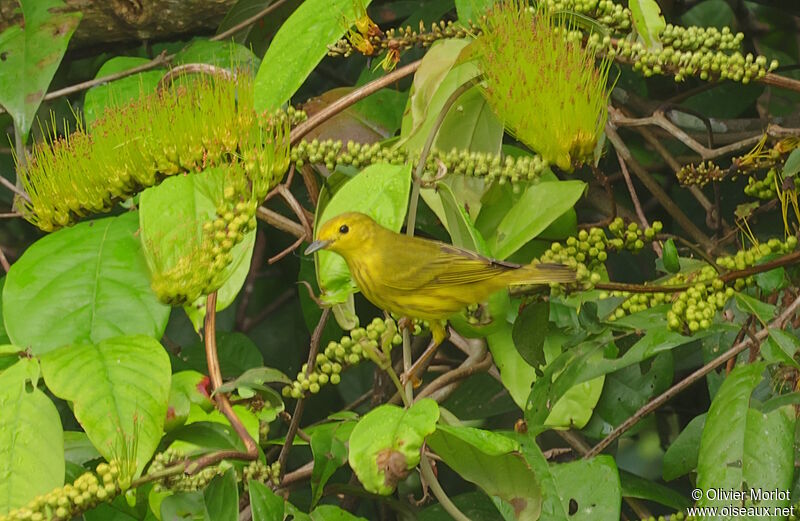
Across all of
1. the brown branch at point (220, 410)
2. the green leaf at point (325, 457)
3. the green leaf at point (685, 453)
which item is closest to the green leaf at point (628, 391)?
the green leaf at point (685, 453)

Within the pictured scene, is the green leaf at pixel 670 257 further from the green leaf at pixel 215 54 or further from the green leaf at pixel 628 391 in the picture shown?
the green leaf at pixel 215 54

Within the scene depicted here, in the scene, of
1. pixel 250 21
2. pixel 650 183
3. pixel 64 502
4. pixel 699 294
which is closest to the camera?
pixel 64 502

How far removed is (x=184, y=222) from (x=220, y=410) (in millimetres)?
239

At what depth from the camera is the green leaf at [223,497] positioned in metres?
1.20

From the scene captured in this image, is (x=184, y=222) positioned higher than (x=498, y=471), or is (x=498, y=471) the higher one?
(x=184, y=222)

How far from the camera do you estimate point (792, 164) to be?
4.42 ft

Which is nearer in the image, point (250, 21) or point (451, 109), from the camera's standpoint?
point (451, 109)

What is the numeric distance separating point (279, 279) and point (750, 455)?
1656mm

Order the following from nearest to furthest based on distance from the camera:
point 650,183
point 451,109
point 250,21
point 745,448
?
point 745,448 < point 451,109 < point 650,183 < point 250,21

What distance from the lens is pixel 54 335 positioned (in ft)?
4.53

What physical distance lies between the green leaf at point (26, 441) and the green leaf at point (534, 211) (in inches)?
25.2

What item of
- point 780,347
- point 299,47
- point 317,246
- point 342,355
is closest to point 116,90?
point 299,47

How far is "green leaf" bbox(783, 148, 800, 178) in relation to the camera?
1.34 m

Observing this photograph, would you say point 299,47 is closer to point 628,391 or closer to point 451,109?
point 451,109
